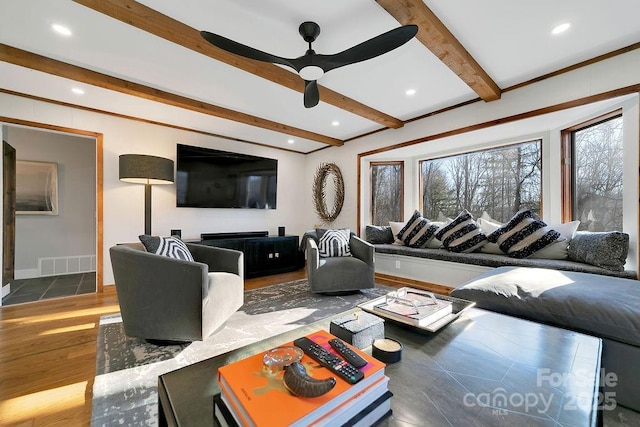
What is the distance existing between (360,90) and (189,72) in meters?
1.67

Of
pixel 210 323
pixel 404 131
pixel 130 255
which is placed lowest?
pixel 210 323

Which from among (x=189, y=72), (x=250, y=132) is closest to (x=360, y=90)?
(x=189, y=72)

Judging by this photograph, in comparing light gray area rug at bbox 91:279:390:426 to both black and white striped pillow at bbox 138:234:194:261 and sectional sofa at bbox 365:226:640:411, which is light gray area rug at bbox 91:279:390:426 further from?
sectional sofa at bbox 365:226:640:411

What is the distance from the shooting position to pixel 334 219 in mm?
4707

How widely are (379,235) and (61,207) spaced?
499 centimetres

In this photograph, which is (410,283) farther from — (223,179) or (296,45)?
(223,179)

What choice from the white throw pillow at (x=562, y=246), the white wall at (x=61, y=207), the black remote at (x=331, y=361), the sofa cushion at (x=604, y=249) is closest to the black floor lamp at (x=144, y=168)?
the white wall at (x=61, y=207)

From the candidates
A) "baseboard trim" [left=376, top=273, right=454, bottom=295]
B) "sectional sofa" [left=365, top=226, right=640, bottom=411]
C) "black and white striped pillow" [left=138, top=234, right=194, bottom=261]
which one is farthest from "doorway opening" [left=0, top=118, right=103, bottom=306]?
"sectional sofa" [left=365, top=226, right=640, bottom=411]

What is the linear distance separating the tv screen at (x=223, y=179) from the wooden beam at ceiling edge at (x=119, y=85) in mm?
848

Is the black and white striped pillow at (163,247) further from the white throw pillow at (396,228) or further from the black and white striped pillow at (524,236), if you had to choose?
the black and white striped pillow at (524,236)

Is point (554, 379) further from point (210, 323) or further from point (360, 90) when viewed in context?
point (360, 90)

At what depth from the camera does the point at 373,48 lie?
154cm

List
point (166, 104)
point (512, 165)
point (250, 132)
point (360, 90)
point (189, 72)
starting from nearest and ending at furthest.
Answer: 1. point (189, 72)
2. point (360, 90)
3. point (166, 104)
4. point (512, 165)
5. point (250, 132)

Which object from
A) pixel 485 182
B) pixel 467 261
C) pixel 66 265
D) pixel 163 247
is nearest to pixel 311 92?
pixel 163 247
